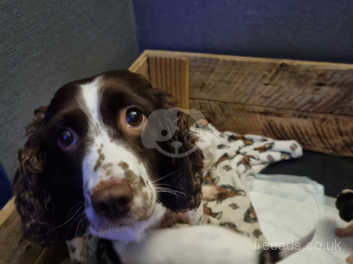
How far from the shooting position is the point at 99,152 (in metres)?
0.75

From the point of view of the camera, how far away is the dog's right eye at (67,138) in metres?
0.81

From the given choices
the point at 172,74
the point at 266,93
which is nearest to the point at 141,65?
the point at 172,74

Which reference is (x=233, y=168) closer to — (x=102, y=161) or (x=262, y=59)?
(x=262, y=59)

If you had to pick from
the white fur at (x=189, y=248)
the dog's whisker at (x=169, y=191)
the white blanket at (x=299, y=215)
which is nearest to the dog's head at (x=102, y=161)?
the dog's whisker at (x=169, y=191)

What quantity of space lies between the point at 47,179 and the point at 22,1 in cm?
63

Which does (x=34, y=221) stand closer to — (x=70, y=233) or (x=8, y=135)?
(x=70, y=233)

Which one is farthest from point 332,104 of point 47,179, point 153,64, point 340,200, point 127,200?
point 47,179

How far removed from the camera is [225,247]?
0.80m

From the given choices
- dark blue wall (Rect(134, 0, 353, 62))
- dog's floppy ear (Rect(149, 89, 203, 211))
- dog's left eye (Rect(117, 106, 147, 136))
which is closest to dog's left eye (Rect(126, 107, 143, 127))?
dog's left eye (Rect(117, 106, 147, 136))

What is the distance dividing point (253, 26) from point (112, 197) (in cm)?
125

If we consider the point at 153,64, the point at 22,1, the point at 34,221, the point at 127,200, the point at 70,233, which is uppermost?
the point at 22,1

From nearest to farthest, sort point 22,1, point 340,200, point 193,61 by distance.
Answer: point 22,1
point 340,200
point 193,61

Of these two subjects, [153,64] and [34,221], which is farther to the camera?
[153,64]

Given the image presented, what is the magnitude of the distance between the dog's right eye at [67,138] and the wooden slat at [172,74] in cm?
83
